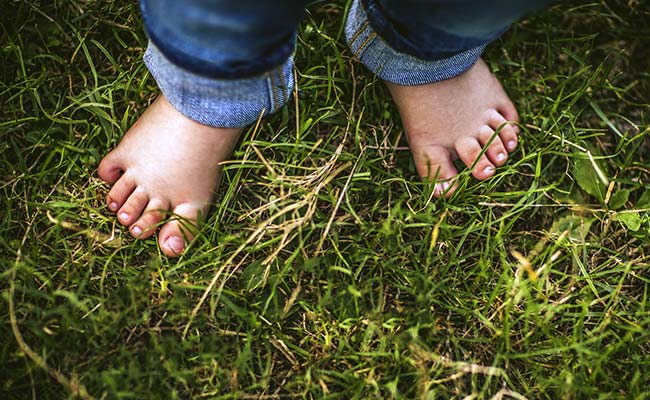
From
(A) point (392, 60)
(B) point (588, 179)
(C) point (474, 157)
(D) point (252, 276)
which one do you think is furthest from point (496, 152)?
(D) point (252, 276)

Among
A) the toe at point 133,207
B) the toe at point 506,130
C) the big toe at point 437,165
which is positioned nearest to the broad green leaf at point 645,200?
the toe at point 506,130

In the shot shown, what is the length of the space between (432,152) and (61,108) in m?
0.74

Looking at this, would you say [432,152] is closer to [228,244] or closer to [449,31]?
[449,31]

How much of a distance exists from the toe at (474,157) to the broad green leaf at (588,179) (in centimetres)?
17

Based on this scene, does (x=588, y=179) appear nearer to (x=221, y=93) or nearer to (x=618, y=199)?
(x=618, y=199)

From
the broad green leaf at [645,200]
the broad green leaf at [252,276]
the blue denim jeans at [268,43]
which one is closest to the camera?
the blue denim jeans at [268,43]

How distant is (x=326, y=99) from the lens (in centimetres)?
119

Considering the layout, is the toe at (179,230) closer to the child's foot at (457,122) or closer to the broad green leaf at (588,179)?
the child's foot at (457,122)

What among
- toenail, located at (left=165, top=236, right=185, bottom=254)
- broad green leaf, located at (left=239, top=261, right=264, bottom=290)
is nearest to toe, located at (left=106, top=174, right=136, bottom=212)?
toenail, located at (left=165, top=236, right=185, bottom=254)

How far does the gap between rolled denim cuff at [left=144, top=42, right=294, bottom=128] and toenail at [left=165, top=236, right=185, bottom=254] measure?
0.22m

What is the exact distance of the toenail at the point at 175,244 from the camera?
1091 millimetres

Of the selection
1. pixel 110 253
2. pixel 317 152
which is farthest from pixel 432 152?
pixel 110 253

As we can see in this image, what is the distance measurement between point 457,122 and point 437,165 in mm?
106

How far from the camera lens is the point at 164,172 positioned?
1123 mm
